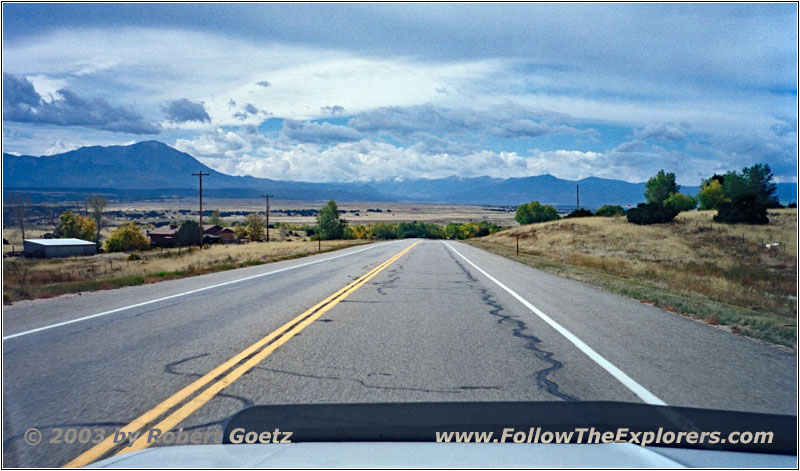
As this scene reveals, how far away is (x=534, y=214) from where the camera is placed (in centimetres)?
14188

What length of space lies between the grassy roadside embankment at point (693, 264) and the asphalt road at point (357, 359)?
1556 mm

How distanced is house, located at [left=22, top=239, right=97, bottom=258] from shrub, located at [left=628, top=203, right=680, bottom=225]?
223 feet

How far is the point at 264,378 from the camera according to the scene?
650 centimetres

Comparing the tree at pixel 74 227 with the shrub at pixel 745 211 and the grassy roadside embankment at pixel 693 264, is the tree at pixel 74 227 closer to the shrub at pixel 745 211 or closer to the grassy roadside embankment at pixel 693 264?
the grassy roadside embankment at pixel 693 264

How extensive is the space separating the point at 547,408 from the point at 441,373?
1623 mm

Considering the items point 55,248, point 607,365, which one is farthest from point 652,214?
point 607,365

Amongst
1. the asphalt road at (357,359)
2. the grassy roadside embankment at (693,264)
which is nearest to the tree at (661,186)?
Answer: the grassy roadside embankment at (693,264)

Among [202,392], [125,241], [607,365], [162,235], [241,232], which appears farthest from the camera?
Result: [241,232]

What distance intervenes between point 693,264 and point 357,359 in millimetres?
32939

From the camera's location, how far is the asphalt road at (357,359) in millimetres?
5695

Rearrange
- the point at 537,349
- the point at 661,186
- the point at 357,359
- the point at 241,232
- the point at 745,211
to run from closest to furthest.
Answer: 1. the point at 357,359
2. the point at 537,349
3. the point at 745,211
4. the point at 241,232
5. the point at 661,186

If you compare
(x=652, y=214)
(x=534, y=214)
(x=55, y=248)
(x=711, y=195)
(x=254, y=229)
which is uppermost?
(x=711, y=195)

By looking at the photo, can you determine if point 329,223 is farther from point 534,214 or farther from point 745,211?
point 745,211

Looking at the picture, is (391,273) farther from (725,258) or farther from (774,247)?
(774,247)
